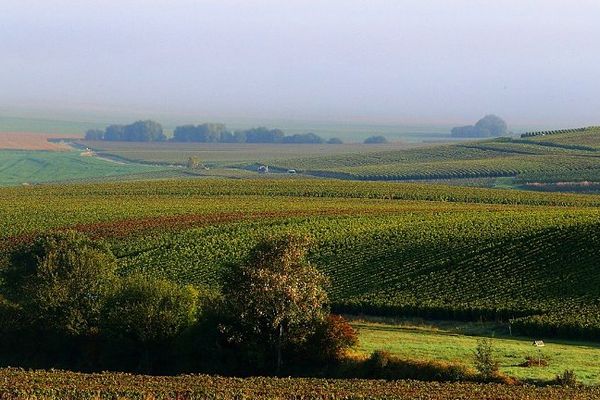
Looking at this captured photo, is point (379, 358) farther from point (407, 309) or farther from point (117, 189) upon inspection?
point (117, 189)

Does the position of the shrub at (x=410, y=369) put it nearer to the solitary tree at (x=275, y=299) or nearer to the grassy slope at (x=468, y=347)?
the grassy slope at (x=468, y=347)

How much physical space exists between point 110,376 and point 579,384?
56.2 feet

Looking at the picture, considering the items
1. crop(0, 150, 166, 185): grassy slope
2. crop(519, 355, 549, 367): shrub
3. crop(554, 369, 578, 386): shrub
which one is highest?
crop(554, 369, 578, 386): shrub

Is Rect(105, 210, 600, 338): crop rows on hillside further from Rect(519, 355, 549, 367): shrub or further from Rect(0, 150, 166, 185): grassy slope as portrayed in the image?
Rect(0, 150, 166, 185): grassy slope

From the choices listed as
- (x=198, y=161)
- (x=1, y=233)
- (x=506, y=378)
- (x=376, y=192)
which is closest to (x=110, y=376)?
(x=506, y=378)

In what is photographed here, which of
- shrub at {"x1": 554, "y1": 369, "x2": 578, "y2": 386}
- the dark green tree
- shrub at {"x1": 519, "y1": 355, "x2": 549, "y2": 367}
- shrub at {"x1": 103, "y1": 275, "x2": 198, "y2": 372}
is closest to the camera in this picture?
shrub at {"x1": 554, "y1": 369, "x2": 578, "y2": 386}

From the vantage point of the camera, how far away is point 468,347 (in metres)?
39.9

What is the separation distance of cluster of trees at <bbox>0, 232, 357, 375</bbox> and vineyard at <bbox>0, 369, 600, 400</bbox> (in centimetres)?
526

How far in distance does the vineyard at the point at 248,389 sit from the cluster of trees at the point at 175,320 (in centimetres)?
526

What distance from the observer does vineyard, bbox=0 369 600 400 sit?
1221 inches

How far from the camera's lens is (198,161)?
198375 mm

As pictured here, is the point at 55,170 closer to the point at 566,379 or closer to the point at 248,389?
the point at 248,389

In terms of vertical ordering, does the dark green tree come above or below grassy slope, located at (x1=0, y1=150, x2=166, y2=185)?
above

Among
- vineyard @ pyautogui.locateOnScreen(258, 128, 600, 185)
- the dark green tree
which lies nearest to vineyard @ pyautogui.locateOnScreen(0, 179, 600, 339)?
the dark green tree
